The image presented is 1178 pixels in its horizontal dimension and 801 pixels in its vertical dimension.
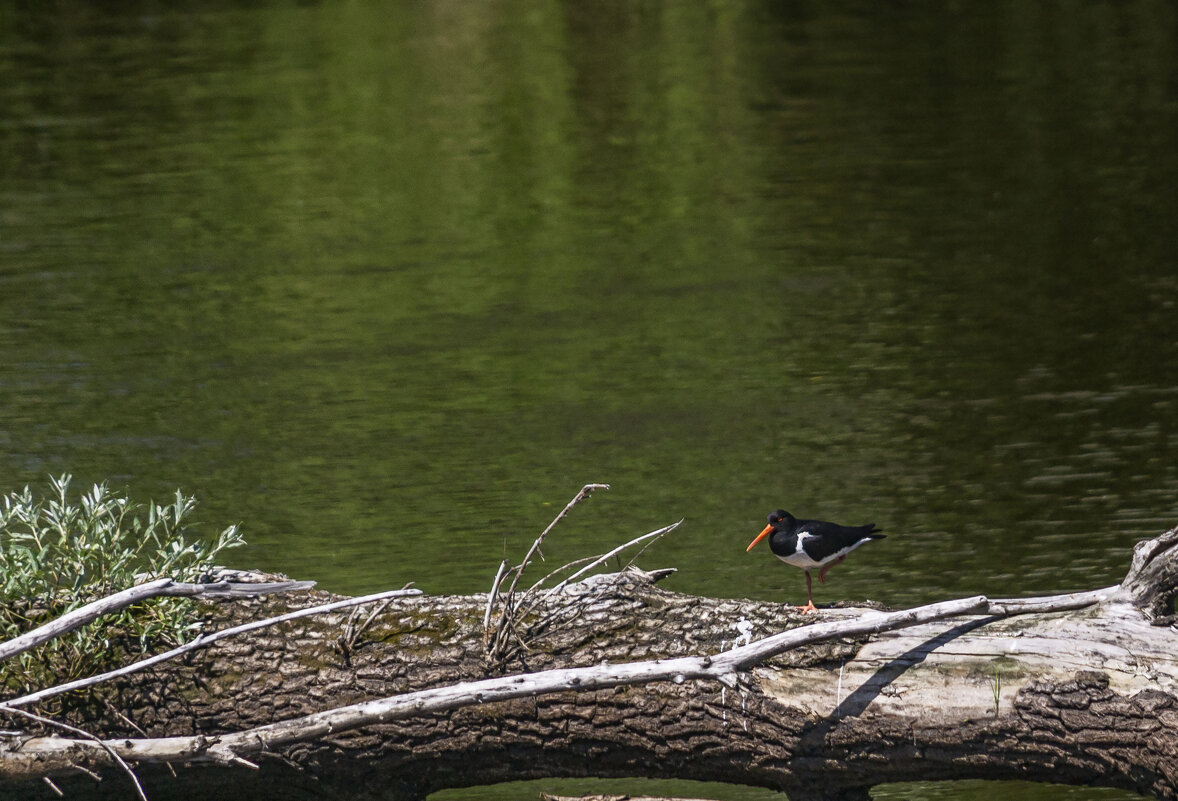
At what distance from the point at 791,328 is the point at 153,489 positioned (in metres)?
6.08

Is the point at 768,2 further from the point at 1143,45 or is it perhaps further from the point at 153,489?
the point at 153,489

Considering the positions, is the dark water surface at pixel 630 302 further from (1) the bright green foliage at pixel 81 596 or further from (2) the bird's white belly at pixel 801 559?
(1) the bright green foliage at pixel 81 596

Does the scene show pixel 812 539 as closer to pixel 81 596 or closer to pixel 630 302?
pixel 81 596

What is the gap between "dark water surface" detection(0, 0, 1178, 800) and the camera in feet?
33.4

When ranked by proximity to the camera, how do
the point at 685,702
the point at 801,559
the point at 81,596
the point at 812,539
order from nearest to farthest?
the point at 685,702 → the point at 81,596 → the point at 812,539 → the point at 801,559

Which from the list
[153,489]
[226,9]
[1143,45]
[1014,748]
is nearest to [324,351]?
[153,489]

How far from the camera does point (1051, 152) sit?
765 inches

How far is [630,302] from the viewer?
49.9ft

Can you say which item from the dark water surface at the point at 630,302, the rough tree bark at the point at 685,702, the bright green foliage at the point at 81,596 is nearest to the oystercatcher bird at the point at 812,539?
the rough tree bark at the point at 685,702

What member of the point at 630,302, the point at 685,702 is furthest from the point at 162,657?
the point at 630,302

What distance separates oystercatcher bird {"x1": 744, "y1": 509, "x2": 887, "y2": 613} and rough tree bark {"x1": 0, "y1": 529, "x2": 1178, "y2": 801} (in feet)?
2.06

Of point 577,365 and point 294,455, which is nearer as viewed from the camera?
point 294,455

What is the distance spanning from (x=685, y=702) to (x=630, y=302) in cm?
963

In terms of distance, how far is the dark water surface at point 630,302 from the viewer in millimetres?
10195
